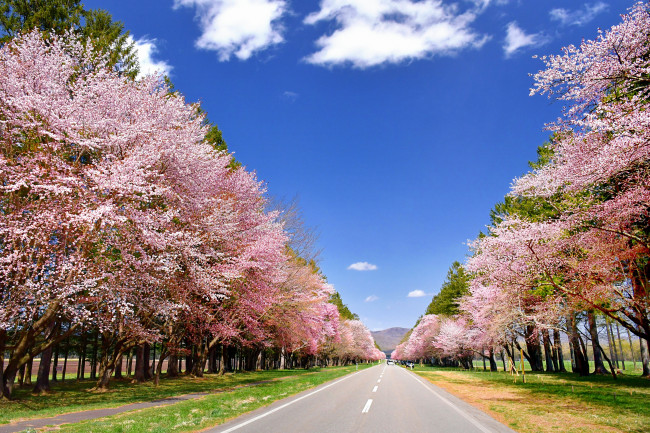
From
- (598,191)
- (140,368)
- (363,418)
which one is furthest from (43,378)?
(598,191)

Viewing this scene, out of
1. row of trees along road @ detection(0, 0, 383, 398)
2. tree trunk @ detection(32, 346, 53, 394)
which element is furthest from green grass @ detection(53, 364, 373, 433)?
tree trunk @ detection(32, 346, 53, 394)

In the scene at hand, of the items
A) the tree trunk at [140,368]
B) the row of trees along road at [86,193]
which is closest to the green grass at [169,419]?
the row of trees along road at [86,193]

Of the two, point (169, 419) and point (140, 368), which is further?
A: point (140, 368)

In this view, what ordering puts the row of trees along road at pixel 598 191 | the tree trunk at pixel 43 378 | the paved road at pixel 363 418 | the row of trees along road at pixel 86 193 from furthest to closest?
1. the tree trunk at pixel 43 378
2. the row of trees along road at pixel 86 193
3. the row of trees along road at pixel 598 191
4. the paved road at pixel 363 418

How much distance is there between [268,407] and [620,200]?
12687 mm

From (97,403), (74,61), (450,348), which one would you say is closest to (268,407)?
(97,403)

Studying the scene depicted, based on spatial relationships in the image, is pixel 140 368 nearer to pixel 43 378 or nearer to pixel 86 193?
pixel 43 378

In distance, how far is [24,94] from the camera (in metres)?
13.4

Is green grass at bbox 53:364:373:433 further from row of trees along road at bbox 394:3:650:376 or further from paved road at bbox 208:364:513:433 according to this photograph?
row of trees along road at bbox 394:3:650:376

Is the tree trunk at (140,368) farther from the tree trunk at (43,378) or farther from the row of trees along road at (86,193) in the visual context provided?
the tree trunk at (43,378)

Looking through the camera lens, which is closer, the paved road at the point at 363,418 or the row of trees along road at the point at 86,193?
the paved road at the point at 363,418

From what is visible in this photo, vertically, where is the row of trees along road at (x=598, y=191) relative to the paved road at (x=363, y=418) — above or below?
above

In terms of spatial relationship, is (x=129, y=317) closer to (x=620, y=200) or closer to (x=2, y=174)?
(x=2, y=174)

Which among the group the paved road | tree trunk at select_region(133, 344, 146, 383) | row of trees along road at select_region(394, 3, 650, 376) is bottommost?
tree trunk at select_region(133, 344, 146, 383)
